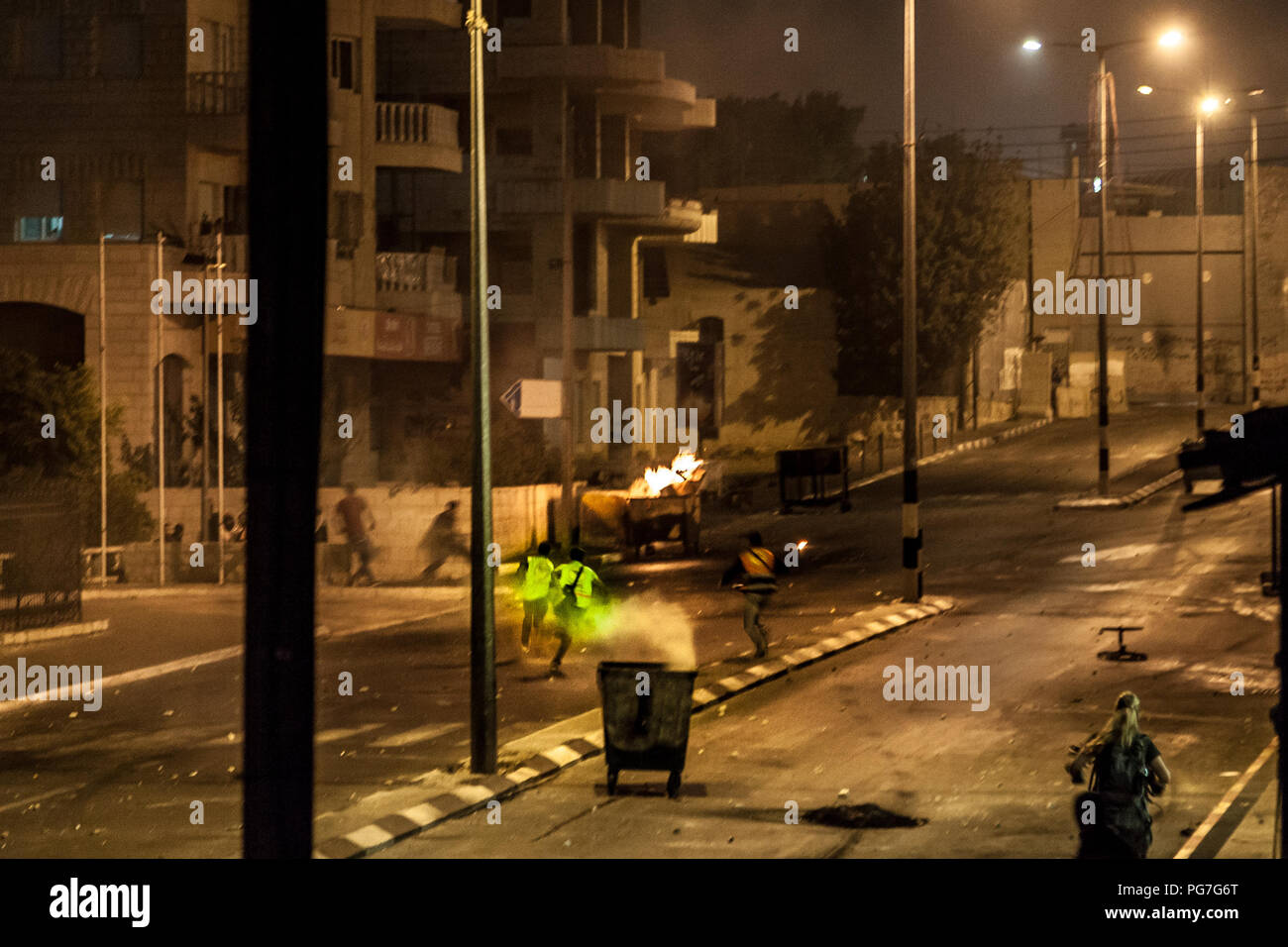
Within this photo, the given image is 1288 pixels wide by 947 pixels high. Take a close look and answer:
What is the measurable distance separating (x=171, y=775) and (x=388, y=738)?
7.49 ft

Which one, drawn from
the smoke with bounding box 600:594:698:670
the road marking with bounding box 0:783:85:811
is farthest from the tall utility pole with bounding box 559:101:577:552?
the road marking with bounding box 0:783:85:811

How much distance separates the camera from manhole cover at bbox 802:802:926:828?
464 inches

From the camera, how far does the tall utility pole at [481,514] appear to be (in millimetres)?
13008

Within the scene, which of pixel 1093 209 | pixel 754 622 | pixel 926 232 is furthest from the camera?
pixel 1093 209

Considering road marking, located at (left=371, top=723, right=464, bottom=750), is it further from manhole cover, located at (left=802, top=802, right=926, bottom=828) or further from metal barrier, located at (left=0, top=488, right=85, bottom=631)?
metal barrier, located at (left=0, top=488, right=85, bottom=631)

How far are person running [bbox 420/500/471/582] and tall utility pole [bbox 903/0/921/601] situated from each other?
8306 mm

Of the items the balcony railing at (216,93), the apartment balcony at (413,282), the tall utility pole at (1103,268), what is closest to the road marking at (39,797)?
the balcony railing at (216,93)

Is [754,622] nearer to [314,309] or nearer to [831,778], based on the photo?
[831,778]

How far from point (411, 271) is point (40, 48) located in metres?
10.5

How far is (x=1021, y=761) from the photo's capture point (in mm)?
13945

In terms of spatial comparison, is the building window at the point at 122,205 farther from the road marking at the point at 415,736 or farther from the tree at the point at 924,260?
the tree at the point at 924,260

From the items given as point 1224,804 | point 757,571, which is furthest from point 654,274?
point 1224,804
